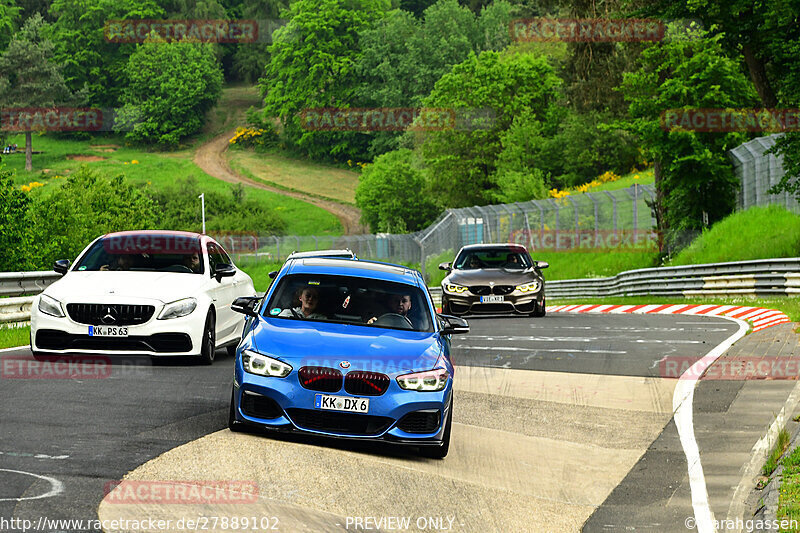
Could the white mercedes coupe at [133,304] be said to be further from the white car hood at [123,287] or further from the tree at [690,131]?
the tree at [690,131]

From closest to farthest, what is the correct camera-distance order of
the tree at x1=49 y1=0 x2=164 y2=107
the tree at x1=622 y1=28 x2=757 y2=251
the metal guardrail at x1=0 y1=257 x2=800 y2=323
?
the metal guardrail at x1=0 y1=257 x2=800 y2=323 < the tree at x1=622 y1=28 x2=757 y2=251 < the tree at x1=49 y1=0 x2=164 y2=107

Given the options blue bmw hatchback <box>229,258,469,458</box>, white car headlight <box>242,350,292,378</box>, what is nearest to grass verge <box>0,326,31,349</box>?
blue bmw hatchback <box>229,258,469,458</box>

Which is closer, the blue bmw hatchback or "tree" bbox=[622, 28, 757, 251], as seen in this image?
the blue bmw hatchback

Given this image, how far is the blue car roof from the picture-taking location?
1046 cm

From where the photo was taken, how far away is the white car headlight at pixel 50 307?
13102 millimetres

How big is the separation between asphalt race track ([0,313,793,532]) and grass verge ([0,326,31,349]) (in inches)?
115

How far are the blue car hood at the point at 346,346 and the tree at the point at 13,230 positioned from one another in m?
34.9

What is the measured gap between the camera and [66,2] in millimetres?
179125

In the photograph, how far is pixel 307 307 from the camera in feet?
33.6

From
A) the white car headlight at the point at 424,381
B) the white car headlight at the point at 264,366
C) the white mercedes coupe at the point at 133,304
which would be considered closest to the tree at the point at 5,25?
the white mercedes coupe at the point at 133,304

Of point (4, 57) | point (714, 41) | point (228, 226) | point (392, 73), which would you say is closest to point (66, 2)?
point (4, 57)

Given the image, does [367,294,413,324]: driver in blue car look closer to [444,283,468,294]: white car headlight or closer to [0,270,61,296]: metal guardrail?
[0,270,61,296]: metal guardrail

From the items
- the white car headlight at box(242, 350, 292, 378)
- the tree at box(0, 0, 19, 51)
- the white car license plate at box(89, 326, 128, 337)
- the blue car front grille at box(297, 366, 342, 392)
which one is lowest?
the white car license plate at box(89, 326, 128, 337)

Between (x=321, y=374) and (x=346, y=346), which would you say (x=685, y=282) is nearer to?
(x=346, y=346)
